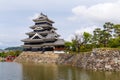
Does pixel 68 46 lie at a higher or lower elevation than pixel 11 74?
higher

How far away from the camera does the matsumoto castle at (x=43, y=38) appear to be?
66.8 metres

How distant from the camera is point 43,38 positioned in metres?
68.9

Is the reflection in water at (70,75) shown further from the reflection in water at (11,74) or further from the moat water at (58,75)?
the reflection in water at (11,74)

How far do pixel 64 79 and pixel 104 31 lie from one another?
76.5ft

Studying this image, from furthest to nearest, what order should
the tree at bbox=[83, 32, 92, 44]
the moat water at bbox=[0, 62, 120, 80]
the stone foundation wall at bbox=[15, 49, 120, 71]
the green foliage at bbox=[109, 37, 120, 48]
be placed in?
the tree at bbox=[83, 32, 92, 44]
the green foliage at bbox=[109, 37, 120, 48]
the stone foundation wall at bbox=[15, 49, 120, 71]
the moat water at bbox=[0, 62, 120, 80]

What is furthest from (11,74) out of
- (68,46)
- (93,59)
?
(68,46)

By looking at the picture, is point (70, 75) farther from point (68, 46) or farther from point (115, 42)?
point (68, 46)

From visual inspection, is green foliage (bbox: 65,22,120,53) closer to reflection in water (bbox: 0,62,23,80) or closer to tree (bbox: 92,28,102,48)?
tree (bbox: 92,28,102,48)

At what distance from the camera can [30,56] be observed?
6631 cm

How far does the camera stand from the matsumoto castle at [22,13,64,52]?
66750 millimetres

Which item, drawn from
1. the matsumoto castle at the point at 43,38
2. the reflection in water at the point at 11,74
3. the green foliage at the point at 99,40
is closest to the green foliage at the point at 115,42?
the green foliage at the point at 99,40

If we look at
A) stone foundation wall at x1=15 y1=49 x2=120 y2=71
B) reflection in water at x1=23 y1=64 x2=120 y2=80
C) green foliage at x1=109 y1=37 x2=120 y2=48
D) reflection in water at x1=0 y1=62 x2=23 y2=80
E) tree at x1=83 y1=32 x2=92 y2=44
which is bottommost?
reflection in water at x1=23 y1=64 x2=120 y2=80

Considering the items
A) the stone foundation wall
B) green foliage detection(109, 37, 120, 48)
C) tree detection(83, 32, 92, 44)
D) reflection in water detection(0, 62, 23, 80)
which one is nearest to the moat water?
reflection in water detection(0, 62, 23, 80)

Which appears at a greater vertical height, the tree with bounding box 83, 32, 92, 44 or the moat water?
the tree with bounding box 83, 32, 92, 44
